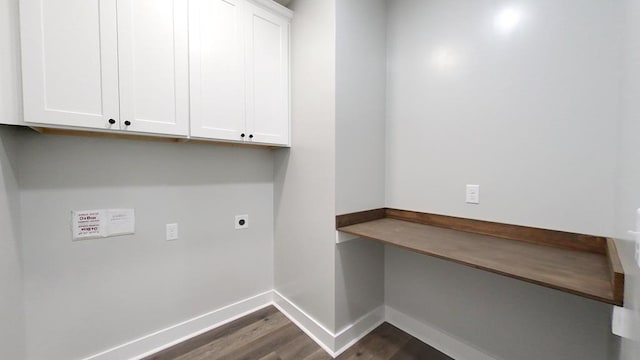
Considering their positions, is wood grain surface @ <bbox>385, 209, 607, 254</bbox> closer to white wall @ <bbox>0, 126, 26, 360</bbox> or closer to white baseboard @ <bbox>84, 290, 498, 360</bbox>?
white baseboard @ <bbox>84, 290, 498, 360</bbox>

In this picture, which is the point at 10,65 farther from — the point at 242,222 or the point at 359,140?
the point at 359,140

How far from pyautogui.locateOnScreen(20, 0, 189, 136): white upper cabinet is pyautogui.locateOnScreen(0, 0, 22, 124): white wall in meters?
0.06

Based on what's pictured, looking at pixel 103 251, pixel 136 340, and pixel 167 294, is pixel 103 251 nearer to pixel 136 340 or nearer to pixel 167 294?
pixel 167 294

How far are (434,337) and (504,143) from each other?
142 centimetres

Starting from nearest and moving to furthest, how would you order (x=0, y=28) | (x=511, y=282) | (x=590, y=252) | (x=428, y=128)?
(x=0, y=28)
(x=590, y=252)
(x=511, y=282)
(x=428, y=128)

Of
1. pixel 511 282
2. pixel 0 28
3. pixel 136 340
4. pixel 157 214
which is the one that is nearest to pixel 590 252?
pixel 511 282

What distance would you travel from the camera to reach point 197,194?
1811 millimetres

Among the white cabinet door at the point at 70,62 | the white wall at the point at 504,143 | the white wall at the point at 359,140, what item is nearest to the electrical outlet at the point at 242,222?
the white wall at the point at 359,140

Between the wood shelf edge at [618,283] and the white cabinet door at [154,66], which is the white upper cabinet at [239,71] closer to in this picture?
the white cabinet door at [154,66]

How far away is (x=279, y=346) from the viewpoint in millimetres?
1659

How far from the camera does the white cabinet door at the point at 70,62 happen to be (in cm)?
105

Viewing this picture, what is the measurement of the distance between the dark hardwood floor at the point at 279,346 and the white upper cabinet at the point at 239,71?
151 centimetres

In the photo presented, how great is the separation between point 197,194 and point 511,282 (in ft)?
7.27

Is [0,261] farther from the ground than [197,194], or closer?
closer
